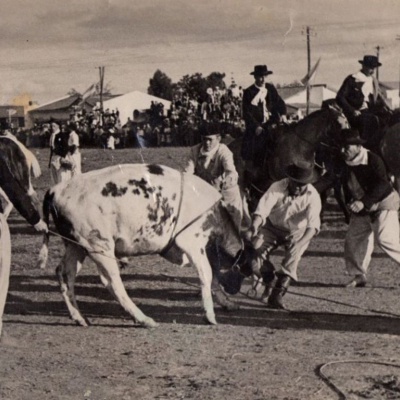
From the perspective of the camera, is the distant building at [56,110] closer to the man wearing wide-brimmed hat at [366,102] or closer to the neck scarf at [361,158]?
the man wearing wide-brimmed hat at [366,102]

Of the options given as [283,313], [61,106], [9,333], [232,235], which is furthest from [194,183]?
[61,106]

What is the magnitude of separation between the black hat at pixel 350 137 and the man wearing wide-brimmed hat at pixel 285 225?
61cm

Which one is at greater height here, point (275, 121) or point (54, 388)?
point (275, 121)

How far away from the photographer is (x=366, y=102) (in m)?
8.91

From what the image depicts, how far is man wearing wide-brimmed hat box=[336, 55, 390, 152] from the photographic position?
855 centimetres

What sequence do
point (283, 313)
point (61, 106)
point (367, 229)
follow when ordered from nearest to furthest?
point (283, 313) < point (367, 229) < point (61, 106)

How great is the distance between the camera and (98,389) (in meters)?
4.32

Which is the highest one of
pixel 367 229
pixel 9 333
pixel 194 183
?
pixel 194 183

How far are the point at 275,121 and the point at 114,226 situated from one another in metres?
4.11

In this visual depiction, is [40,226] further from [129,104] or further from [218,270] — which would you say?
[129,104]

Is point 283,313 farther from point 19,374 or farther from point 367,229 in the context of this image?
point 19,374

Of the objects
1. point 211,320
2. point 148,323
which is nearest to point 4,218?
point 148,323

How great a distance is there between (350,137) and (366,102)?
A: 6.33 ft

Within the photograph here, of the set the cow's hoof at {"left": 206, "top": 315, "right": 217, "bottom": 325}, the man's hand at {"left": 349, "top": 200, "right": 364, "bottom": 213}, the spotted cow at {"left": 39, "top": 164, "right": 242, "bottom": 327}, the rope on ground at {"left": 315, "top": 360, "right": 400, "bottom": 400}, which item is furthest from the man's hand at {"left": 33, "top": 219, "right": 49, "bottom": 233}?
the man's hand at {"left": 349, "top": 200, "right": 364, "bottom": 213}
